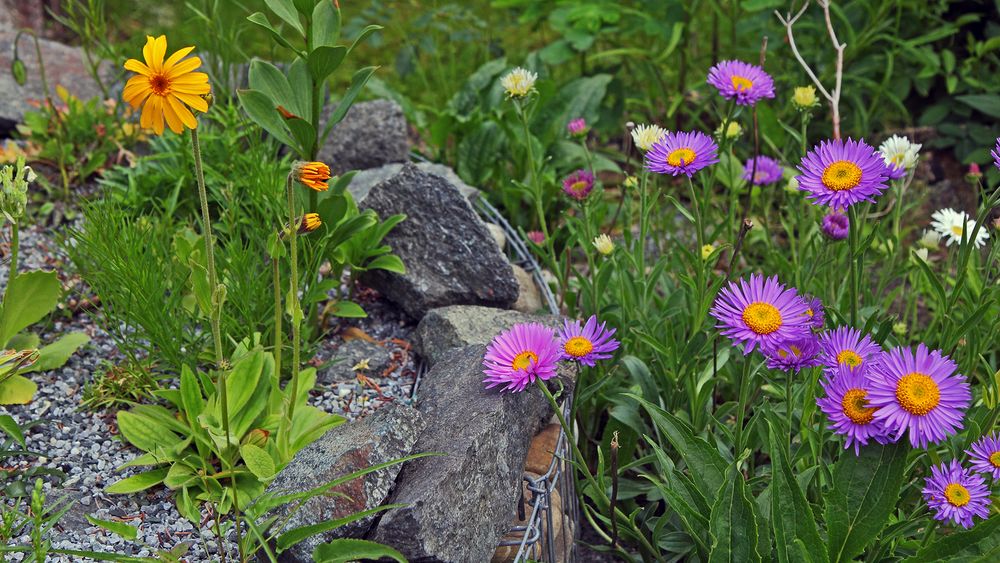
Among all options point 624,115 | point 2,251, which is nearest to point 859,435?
point 2,251

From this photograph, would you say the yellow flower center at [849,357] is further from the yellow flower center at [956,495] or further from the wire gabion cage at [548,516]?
the wire gabion cage at [548,516]

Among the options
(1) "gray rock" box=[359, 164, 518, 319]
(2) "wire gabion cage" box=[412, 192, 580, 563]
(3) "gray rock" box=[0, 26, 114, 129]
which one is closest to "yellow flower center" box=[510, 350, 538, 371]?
(2) "wire gabion cage" box=[412, 192, 580, 563]

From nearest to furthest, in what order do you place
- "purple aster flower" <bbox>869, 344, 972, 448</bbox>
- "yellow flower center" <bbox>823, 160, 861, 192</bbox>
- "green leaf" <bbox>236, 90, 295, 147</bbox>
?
"purple aster flower" <bbox>869, 344, 972, 448</bbox> < "yellow flower center" <bbox>823, 160, 861, 192</bbox> < "green leaf" <bbox>236, 90, 295, 147</bbox>

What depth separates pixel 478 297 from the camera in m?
2.68

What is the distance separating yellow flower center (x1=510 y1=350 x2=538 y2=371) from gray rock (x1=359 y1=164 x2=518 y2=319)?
0.70 m

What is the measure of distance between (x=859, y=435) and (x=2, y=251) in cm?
237

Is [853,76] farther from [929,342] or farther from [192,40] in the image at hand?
[192,40]

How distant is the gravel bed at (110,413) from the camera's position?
1.92 m

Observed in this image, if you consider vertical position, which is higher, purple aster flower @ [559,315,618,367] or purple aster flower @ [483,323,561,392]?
purple aster flower @ [559,315,618,367]

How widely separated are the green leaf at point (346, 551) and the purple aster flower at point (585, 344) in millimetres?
533

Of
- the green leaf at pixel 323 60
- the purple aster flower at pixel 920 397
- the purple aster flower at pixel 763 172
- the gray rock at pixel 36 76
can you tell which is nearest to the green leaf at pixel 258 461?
the green leaf at pixel 323 60

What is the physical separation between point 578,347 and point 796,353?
0.45m

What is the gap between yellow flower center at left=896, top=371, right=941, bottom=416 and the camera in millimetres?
1492

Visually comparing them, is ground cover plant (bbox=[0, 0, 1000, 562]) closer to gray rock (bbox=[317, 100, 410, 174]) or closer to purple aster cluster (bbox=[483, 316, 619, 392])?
purple aster cluster (bbox=[483, 316, 619, 392])
